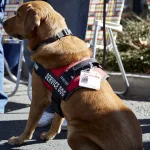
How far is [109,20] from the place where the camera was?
20.5ft

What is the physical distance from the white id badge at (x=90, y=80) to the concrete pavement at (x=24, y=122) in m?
0.92

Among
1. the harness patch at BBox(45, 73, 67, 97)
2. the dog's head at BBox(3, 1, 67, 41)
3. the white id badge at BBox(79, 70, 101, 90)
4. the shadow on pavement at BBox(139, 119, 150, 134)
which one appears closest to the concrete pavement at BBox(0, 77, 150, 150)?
the shadow on pavement at BBox(139, 119, 150, 134)

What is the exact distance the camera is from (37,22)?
3623 millimetres

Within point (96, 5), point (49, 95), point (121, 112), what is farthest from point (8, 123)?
point (96, 5)

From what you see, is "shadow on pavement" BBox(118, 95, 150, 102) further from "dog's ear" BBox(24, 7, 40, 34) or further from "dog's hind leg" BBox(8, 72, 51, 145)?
"dog's ear" BBox(24, 7, 40, 34)

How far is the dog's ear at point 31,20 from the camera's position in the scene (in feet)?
11.9

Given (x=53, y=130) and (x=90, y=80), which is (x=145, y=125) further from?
(x=90, y=80)

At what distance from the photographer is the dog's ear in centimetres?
362

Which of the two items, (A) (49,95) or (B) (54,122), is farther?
(B) (54,122)

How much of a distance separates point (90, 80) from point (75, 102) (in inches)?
8.4

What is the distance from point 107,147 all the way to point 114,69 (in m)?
3.69

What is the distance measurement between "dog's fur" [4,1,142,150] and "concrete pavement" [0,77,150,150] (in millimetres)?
182

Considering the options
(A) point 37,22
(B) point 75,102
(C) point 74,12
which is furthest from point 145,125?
(A) point 37,22

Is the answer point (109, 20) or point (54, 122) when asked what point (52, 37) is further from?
point (109, 20)
